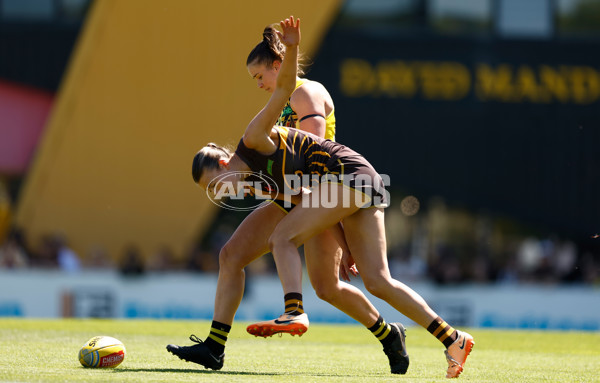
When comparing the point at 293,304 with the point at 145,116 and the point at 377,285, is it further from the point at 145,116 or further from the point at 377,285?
the point at 145,116

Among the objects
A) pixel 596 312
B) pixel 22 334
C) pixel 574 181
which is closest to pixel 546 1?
pixel 574 181

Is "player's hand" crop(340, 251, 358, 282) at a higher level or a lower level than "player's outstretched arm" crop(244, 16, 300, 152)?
lower

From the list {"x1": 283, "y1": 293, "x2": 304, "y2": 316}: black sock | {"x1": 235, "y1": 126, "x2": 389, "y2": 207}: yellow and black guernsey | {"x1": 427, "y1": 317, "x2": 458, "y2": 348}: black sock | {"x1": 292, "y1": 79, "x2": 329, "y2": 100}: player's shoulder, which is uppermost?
{"x1": 292, "y1": 79, "x2": 329, "y2": 100}: player's shoulder

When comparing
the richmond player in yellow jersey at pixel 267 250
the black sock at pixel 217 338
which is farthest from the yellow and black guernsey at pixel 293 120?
the black sock at pixel 217 338

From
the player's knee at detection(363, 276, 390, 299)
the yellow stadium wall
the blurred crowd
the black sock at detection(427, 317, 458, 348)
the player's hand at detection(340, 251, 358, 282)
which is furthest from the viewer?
the yellow stadium wall

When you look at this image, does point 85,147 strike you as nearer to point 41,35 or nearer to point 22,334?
point 41,35

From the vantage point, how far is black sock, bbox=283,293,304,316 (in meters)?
5.88

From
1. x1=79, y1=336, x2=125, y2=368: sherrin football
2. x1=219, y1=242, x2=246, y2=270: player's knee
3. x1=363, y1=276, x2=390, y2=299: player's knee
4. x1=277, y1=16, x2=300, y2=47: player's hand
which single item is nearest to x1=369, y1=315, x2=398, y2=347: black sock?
x1=363, y1=276, x2=390, y2=299: player's knee

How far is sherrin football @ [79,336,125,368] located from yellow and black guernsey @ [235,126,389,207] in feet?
4.65

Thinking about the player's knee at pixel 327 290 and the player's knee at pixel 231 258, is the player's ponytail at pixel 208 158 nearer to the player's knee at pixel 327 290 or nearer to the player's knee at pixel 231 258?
the player's knee at pixel 231 258

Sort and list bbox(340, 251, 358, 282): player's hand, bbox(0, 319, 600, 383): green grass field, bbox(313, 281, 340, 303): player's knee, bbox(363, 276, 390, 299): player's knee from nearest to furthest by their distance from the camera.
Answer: bbox(0, 319, 600, 383): green grass field < bbox(363, 276, 390, 299): player's knee < bbox(313, 281, 340, 303): player's knee < bbox(340, 251, 358, 282): player's hand

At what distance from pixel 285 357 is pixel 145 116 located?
12.9 meters

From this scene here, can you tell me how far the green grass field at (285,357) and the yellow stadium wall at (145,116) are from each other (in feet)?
27.9

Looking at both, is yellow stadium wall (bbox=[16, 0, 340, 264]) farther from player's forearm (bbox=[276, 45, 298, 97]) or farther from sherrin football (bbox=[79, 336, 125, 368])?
player's forearm (bbox=[276, 45, 298, 97])
